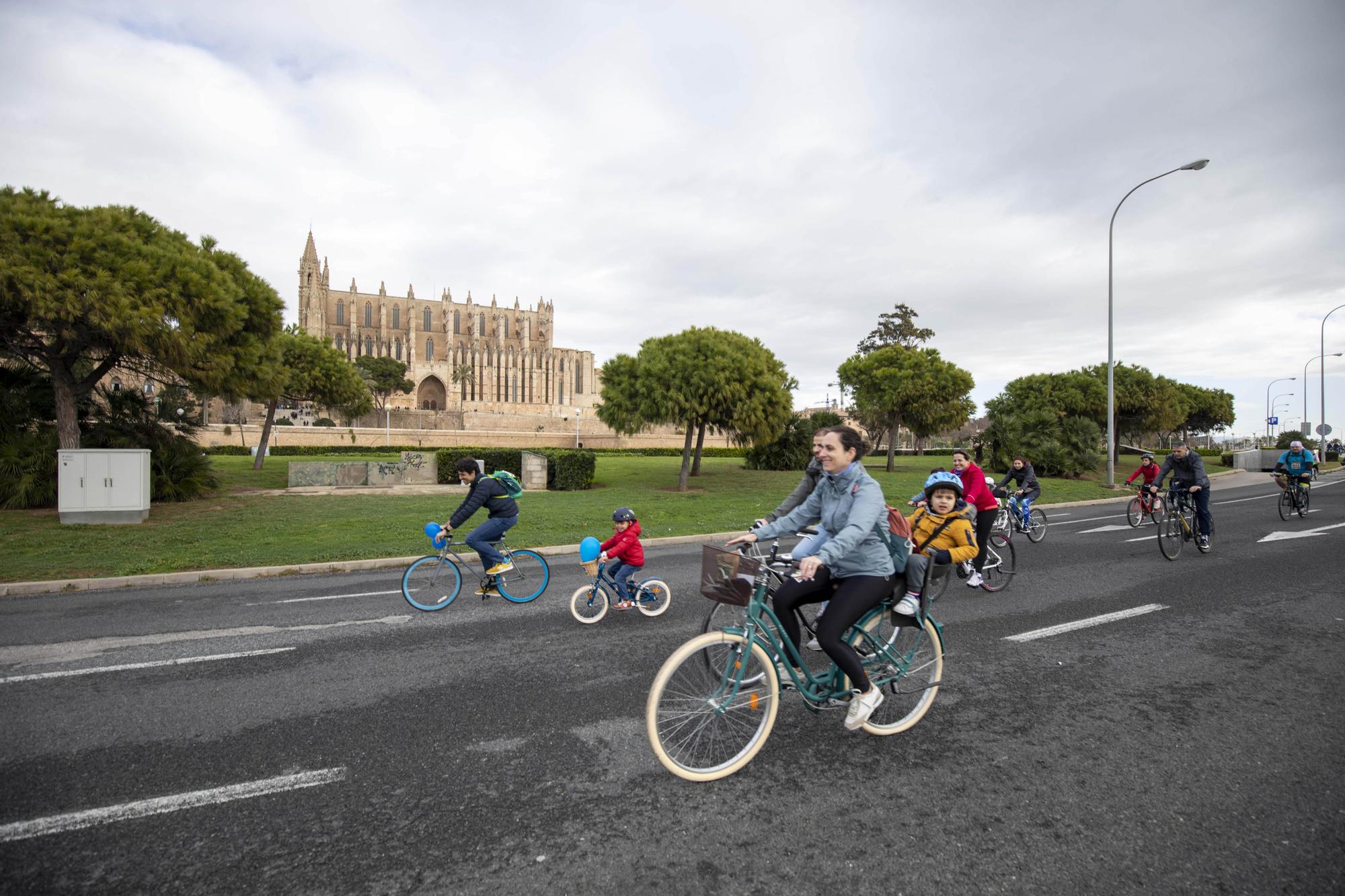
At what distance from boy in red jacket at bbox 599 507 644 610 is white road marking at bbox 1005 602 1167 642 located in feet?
11.6

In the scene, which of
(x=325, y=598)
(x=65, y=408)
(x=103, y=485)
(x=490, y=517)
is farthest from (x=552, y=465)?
(x=490, y=517)

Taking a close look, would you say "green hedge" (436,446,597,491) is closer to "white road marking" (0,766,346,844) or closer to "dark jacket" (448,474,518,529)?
"dark jacket" (448,474,518,529)

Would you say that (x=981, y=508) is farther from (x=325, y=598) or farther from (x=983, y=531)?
(x=325, y=598)

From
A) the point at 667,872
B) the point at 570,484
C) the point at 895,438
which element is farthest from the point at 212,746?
the point at 895,438

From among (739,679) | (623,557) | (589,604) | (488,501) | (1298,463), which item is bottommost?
(589,604)

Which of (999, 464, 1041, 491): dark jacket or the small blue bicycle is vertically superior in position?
(999, 464, 1041, 491): dark jacket

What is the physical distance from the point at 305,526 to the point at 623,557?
32.6 ft

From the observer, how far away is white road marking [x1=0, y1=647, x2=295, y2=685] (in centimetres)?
514

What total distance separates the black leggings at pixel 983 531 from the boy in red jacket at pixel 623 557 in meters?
4.12

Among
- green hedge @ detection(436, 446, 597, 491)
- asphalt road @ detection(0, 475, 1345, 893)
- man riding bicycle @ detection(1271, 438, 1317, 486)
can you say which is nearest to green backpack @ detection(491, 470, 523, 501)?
asphalt road @ detection(0, 475, 1345, 893)

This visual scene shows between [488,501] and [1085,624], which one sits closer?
[1085,624]

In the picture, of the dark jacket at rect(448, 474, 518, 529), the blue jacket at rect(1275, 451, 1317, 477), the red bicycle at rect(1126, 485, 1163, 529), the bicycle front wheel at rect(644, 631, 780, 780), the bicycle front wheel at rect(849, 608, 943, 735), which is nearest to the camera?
the bicycle front wheel at rect(644, 631, 780, 780)

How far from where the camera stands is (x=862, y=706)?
379cm

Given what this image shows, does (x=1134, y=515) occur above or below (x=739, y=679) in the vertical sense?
below
